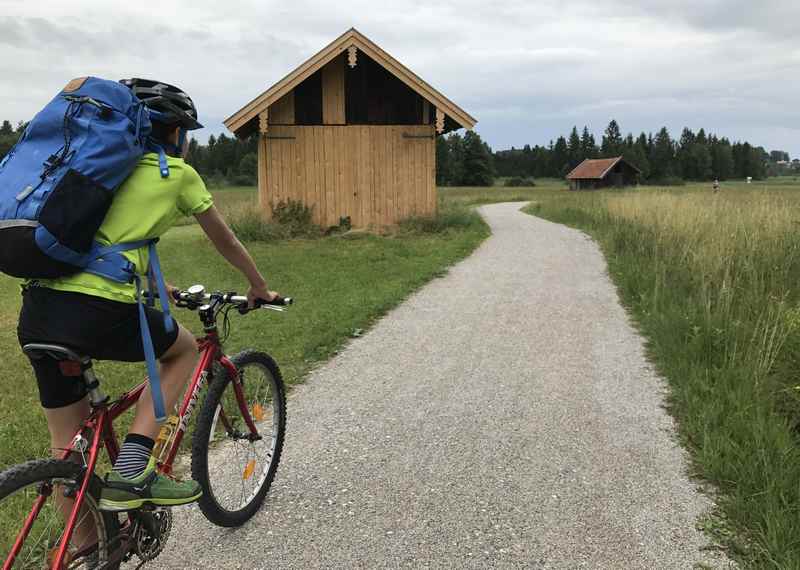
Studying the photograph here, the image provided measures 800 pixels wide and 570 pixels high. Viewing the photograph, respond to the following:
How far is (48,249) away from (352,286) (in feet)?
27.2

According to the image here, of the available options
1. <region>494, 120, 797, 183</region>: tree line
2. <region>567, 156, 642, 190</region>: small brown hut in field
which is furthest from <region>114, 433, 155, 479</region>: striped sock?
<region>494, 120, 797, 183</region>: tree line

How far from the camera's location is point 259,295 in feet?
9.48

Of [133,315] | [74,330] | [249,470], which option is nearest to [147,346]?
[133,315]

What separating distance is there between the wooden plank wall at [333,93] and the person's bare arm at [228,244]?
50.3ft

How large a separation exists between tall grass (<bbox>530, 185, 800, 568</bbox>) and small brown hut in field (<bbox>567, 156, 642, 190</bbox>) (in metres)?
74.7

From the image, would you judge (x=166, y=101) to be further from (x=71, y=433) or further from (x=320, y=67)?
(x=320, y=67)

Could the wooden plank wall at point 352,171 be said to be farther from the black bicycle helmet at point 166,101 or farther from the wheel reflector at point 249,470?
the black bicycle helmet at point 166,101

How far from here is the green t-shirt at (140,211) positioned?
87.0 inches

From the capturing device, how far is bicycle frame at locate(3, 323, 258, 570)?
218 centimetres

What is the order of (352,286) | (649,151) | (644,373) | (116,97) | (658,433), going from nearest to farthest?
(116,97), (658,433), (644,373), (352,286), (649,151)

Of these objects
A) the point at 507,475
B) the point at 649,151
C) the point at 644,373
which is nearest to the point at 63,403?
the point at 507,475

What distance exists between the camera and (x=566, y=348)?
A: 22.1 ft

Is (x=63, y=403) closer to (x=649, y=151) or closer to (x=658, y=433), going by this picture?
(x=658, y=433)

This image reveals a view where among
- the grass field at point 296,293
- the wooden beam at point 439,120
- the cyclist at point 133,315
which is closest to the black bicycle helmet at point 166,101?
the cyclist at point 133,315
